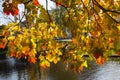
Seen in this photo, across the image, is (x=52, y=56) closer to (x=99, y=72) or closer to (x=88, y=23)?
(x=88, y=23)

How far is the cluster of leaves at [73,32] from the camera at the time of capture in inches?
160

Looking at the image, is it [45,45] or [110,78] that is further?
[110,78]

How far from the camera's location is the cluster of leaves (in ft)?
13.3

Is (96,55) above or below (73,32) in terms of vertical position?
below

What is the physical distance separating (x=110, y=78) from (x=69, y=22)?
1388 cm

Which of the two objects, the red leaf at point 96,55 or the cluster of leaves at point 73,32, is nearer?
the red leaf at point 96,55

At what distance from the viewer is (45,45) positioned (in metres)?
5.09

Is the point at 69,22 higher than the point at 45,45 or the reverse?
higher

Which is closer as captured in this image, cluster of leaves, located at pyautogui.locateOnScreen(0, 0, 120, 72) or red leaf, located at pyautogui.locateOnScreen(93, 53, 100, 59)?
red leaf, located at pyautogui.locateOnScreen(93, 53, 100, 59)

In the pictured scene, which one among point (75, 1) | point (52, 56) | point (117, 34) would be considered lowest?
point (52, 56)

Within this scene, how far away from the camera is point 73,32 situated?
4629 mm

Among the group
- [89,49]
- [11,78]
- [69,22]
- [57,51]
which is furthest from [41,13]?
[11,78]

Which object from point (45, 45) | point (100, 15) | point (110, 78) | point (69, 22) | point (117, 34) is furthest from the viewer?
point (110, 78)

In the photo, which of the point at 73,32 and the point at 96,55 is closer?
the point at 96,55
